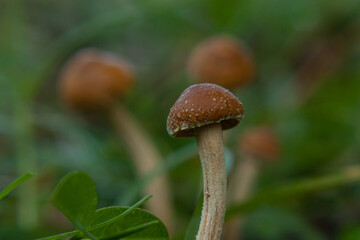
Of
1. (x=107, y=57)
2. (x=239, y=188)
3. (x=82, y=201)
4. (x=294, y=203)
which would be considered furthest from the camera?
(x=107, y=57)

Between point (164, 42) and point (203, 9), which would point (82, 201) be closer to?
point (203, 9)

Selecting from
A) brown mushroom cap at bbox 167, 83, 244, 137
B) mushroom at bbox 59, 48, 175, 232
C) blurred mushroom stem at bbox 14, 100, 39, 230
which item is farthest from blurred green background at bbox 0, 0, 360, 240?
brown mushroom cap at bbox 167, 83, 244, 137

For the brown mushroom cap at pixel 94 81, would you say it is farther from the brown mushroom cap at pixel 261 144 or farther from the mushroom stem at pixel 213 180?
the mushroom stem at pixel 213 180

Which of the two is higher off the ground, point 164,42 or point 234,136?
point 164,42

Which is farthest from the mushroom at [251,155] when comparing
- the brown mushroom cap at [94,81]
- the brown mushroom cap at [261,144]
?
the brown mushroom cap at [94,81]

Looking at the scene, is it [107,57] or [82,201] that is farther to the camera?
[107,57]

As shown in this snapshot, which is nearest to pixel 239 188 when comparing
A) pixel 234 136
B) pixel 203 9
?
pixel 234 136

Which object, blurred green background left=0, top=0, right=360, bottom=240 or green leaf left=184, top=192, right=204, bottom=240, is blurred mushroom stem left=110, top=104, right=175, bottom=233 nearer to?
blurred green background left=0, top=0, right=360, bottom=240

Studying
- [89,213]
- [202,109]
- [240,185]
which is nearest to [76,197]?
[89,213]
